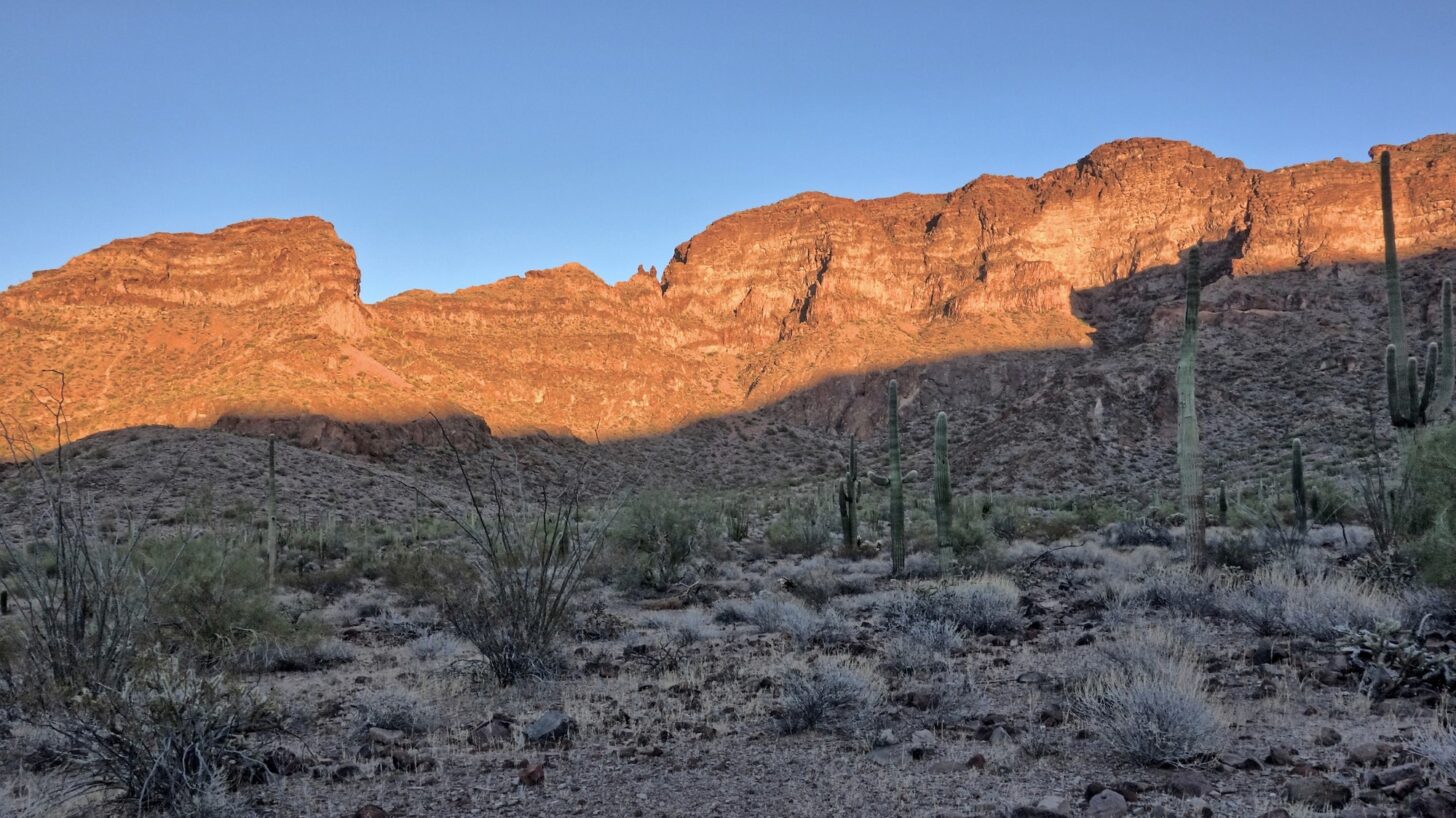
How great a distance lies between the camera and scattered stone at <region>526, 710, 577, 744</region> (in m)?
6.54

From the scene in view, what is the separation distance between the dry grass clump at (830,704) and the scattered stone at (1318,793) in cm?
259

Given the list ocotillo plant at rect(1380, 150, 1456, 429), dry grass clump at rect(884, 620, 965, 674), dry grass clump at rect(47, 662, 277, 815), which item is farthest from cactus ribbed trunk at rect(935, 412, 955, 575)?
dry grass clump at rect(47, 662, 277, 815)

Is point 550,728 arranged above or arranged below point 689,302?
below

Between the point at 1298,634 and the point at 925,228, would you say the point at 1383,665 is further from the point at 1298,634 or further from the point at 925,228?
the point at 925,228

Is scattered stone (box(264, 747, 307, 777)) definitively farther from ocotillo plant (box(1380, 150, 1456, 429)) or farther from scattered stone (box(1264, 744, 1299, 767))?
ocotillo plant (box(1380, 150, 1456, 429))

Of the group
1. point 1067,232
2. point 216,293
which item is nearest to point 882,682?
point 216,293

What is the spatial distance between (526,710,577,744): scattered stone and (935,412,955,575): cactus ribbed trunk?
32.7 feet

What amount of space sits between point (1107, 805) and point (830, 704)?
2.39m

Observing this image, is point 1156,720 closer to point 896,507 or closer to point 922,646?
point 922,646

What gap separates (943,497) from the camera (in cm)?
1711

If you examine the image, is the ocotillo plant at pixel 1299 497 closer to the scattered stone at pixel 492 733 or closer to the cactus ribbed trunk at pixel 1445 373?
the cactus ribbed trunk at pixel 1445 373

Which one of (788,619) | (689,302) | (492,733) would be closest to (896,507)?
(788,619)

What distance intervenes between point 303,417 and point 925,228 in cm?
7513

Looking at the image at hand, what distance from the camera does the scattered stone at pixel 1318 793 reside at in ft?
14.9
